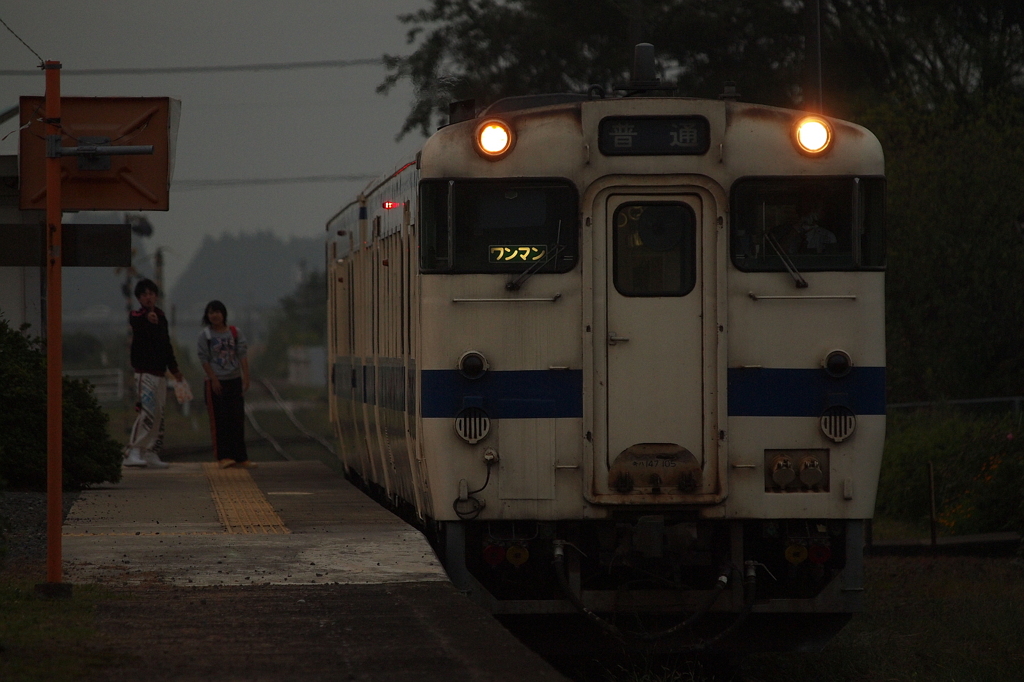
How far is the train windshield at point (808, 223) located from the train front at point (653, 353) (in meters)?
0.01

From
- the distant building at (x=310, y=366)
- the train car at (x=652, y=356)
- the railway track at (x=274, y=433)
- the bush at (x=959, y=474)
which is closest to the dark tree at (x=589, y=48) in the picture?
the railway track at (x=274, y=433)

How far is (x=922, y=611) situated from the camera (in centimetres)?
1184

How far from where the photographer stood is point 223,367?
15.1 metres

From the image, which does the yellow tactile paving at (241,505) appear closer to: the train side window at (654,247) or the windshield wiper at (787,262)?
the train side window at (654,247)

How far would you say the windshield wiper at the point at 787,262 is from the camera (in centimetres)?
850

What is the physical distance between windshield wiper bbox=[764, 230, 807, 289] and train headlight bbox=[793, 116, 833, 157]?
0.50 m

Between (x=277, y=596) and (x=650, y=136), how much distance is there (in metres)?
3.10

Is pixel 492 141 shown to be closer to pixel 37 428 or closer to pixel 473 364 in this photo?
pixel 473 364

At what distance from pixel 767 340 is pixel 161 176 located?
3255 mm

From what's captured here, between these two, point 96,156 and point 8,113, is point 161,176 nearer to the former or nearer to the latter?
point 96,156

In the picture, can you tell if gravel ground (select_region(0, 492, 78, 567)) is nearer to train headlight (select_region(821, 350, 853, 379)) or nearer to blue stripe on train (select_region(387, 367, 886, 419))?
blue stripe on train (select_region(387, 367, 886, 419))

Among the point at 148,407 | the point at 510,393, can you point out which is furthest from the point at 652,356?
the point at 148,407

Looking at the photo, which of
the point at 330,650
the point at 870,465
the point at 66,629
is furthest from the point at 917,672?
the point at 66,629

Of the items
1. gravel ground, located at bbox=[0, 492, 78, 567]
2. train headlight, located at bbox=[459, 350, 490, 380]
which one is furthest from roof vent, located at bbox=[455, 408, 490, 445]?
gravel ground, located at bbox=[0, 492, 78, 567]
